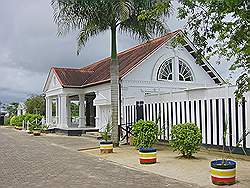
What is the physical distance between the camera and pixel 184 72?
1023 inches

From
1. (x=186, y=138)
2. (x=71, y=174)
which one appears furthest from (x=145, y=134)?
(x=71, y=174)

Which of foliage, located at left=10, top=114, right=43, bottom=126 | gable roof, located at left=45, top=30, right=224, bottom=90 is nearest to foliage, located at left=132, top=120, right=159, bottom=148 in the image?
gable roof, located at left=45, top=30, right=224, bottom=90

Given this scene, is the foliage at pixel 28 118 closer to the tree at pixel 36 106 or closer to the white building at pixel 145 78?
the tree at pixel 36 106

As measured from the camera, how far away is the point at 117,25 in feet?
60.4

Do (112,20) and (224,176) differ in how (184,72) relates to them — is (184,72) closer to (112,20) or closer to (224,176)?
(112,20)

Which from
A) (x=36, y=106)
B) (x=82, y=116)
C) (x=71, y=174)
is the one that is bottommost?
(x=71, y=174)

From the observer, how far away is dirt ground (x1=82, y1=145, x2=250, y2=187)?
1009cm

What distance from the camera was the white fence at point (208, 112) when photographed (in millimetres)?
14033

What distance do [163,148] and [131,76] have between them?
7322mm

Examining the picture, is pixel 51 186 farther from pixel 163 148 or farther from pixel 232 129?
pixel 163 148

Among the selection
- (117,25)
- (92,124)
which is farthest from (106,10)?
(92,124)

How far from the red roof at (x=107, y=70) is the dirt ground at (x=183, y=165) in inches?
332

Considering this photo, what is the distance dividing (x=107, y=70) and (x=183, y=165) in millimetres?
16816

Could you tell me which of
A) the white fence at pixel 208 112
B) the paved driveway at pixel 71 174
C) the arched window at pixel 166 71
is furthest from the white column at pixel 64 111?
the paved driveway at pixel 71 174
